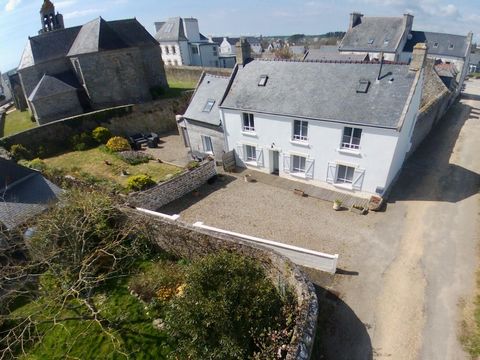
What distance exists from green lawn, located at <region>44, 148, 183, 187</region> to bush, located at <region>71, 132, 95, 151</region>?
0.66 meters

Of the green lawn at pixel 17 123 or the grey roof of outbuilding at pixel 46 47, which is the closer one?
the grey roof of outbuilding at pixel 46 47

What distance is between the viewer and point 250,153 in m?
23.0

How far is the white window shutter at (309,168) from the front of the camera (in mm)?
19606

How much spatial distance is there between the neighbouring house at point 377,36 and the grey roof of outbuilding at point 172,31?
1193 inches

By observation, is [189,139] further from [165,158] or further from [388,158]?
[388,158]

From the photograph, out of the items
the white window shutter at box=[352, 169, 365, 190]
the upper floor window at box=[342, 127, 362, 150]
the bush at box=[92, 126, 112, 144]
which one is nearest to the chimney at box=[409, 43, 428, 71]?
the upper floor window at box=[342, 127, 362, 150]

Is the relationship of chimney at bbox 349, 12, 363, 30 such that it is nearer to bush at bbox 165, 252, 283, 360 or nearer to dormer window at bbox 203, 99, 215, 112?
dormer window at bbox 203, 99, 215, 112

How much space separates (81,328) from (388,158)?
17.4 meters

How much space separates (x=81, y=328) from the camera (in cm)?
1100

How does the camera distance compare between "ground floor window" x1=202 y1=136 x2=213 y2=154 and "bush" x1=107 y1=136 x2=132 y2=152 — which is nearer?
"ground floor window" x1=202 y1=136 x2=213 y2=154

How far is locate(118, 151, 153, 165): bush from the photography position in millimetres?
24266

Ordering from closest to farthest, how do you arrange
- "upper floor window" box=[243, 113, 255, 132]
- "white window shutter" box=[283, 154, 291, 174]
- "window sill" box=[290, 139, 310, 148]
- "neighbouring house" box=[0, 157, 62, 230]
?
"neighbouring house" box=[0, 157, 62, 230] → "window sill" box=[290, 139, 310, 148] → "white window shutter" box=[283, 154, 291, 174] → "upper floor window" box=[243, 113, 255, 132]

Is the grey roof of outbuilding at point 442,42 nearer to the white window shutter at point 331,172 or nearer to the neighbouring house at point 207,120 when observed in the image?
the neighbouring house at point 207,120

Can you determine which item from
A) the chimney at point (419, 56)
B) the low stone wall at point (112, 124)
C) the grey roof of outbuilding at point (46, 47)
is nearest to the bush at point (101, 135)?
the low stone wall at point (112, 124)
